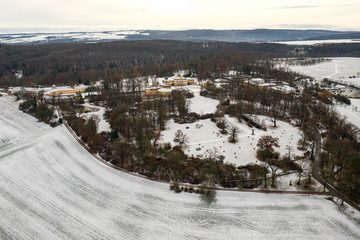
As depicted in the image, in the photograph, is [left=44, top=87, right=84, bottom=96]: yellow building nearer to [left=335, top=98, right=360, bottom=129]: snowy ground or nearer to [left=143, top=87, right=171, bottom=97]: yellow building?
[left=143, top=87, right=171, bottom=97]: yellow building

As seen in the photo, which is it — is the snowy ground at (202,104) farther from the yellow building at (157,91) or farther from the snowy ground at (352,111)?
the snowy ground at (352,111)

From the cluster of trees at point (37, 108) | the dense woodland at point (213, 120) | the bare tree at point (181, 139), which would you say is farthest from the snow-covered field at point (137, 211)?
the cluster of trees at point (37, 108)

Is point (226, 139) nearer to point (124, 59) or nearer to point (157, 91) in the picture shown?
point (157, 91)

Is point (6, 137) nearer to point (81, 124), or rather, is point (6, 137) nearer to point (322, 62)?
point (81, 124)

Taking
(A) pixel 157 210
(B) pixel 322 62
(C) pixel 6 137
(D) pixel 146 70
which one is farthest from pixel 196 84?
(B) pixel 322 62

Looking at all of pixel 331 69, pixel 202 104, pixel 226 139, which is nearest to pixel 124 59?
pixel 202 104
